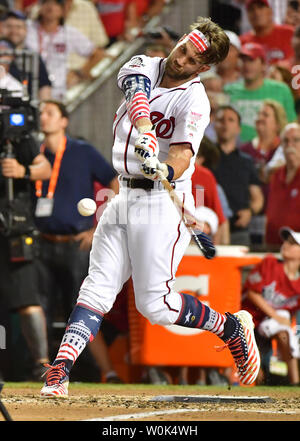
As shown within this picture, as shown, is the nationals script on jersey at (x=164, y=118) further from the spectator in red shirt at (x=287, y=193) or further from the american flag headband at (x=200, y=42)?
the spectator in red shirt at (x=287, y=193)

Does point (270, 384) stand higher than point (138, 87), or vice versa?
point (138, 87)

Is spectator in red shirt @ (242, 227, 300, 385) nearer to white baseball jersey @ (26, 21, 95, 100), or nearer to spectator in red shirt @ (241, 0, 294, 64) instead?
spectator in red shirt @ (241, 0, 294, 64)

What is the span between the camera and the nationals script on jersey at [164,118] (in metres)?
5.89

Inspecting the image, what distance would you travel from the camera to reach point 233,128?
997 centimetres

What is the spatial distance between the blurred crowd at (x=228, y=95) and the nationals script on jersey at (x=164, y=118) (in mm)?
2266

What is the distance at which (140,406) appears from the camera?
6.05 meters

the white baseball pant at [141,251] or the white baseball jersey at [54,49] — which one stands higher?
the white baseball jersey at [54,49]

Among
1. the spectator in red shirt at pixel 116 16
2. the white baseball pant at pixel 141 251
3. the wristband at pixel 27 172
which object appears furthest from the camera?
the spectator in red shirt at pixel 116 16

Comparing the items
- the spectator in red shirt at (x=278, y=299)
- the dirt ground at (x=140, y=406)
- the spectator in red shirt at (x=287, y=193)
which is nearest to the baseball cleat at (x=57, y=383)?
the dirt ground at (x=140, y=406)

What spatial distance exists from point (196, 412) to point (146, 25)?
23.6 feet

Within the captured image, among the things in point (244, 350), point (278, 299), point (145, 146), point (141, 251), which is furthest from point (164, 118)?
point (278, 299)
